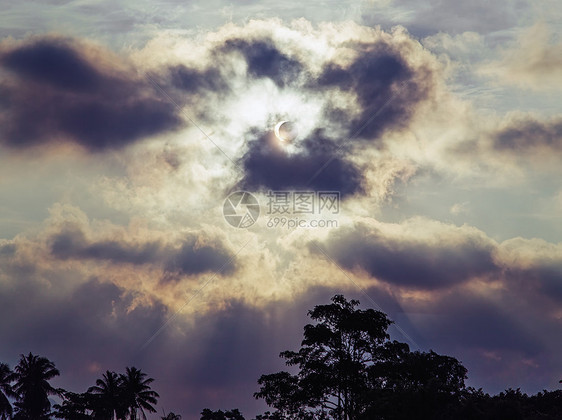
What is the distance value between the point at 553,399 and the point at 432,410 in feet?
75.6

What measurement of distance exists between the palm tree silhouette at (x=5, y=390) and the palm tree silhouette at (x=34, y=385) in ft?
4.12

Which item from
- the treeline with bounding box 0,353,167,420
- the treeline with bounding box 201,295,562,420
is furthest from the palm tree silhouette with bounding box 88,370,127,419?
the treeline with bounding box 201,295,562,420

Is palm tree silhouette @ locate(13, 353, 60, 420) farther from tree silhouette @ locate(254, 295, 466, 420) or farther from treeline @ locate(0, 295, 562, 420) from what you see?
tree silhouette @ locate(254, 295, 466, 420)

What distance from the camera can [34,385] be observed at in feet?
375

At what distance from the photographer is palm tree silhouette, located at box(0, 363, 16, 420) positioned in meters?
104

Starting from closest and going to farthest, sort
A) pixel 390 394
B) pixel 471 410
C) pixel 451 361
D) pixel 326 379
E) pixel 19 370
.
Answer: pixel 471 410 → pixel 390 394 → pixel 326 379 → pixel 451 361 → pixel 19 370

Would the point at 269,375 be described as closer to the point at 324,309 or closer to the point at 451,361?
the point at 324,309

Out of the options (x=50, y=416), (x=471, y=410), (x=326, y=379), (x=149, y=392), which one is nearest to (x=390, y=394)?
(x=471, y=410)

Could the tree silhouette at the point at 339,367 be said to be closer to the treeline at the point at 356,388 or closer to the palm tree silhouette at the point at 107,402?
the treeline at the point at 356,388

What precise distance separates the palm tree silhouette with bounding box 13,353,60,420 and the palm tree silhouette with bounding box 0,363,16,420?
1.26 metres

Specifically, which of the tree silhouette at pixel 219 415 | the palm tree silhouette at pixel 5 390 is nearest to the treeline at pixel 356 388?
the palm tree silhouette at pixel 5 390

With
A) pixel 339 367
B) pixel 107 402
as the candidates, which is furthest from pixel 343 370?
pixel 107 402

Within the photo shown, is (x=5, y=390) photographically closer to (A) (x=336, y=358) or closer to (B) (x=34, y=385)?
(B) (x=34, y=385)

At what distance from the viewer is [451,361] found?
99125 millimetres
